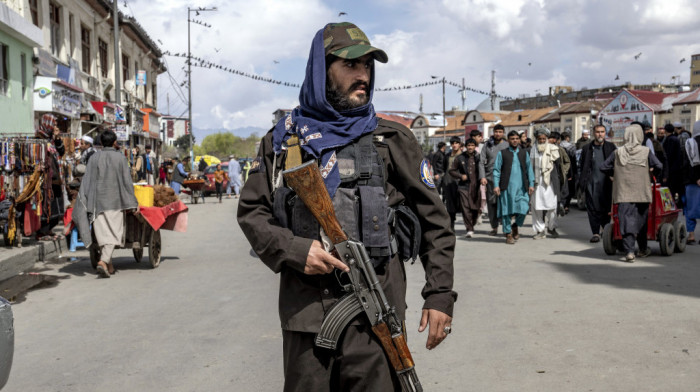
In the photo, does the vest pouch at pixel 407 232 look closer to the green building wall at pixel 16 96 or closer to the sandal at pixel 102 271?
the sandal at pixel 102 271

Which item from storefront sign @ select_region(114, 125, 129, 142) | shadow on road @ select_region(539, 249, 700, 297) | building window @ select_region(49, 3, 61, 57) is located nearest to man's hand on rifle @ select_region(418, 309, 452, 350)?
shadow on road @ select_region(539, 249, 700, 297)

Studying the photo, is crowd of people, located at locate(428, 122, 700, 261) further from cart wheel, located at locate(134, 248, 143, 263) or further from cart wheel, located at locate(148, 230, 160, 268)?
cart wheel, located at locate(134, 248, 143, 263)

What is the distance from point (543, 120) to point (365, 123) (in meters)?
86.4

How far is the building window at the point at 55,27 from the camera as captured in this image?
2359 centimetres

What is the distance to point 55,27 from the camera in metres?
24.0

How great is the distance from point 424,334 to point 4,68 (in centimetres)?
1655

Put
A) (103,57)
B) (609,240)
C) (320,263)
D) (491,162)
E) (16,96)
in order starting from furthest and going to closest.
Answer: (103,57) < (16,96) < (491,162) < (609,240) < (320,263)

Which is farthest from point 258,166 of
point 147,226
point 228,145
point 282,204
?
point 228,145

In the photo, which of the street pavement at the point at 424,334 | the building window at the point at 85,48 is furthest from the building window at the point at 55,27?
the street pavement at the point at 424,334

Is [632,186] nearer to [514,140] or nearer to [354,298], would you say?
[514,140]

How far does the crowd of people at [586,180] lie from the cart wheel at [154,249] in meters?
5.44

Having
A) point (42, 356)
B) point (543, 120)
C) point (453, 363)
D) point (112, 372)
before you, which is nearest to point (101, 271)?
point (42, 356)

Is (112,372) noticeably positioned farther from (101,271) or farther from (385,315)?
(101,271)

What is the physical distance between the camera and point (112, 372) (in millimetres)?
4918
